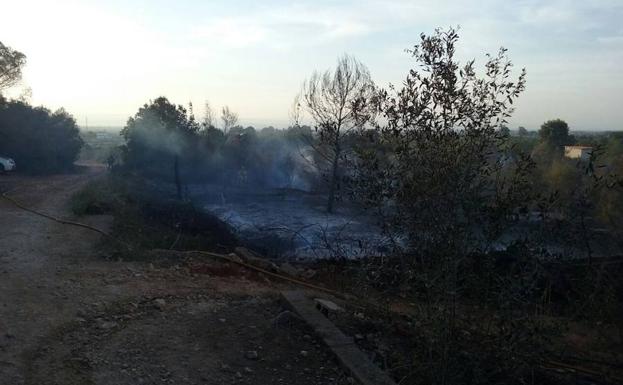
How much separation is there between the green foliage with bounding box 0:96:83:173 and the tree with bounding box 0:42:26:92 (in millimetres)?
2384

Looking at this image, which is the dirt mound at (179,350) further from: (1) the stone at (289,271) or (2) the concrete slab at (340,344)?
(1) the stone at (289,271)

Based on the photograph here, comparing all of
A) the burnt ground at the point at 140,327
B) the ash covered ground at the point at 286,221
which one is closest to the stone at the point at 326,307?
the burnt ground at the point at 140,327

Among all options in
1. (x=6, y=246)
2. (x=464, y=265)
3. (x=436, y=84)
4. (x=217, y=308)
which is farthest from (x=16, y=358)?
(x=6, y=246)

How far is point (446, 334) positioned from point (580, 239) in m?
1.24

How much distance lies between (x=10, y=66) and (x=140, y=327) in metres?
26.4

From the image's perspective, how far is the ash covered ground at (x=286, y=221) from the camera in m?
12.3

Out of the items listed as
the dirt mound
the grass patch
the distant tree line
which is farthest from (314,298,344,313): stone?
the distant tree line

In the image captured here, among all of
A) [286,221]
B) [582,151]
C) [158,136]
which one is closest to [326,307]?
[582,151]

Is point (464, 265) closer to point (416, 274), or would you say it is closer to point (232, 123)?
point (416, 274)

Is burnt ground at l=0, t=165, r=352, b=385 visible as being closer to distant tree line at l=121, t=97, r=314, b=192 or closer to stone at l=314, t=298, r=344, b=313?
stone at l=314, t=298, r=344, b=313

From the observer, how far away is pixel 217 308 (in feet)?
20.1

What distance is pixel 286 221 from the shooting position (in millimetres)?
16688

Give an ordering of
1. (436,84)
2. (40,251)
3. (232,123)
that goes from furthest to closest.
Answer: (232,123) < (40,251) < (436,84)

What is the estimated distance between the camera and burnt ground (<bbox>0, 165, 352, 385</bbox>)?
4391mm
